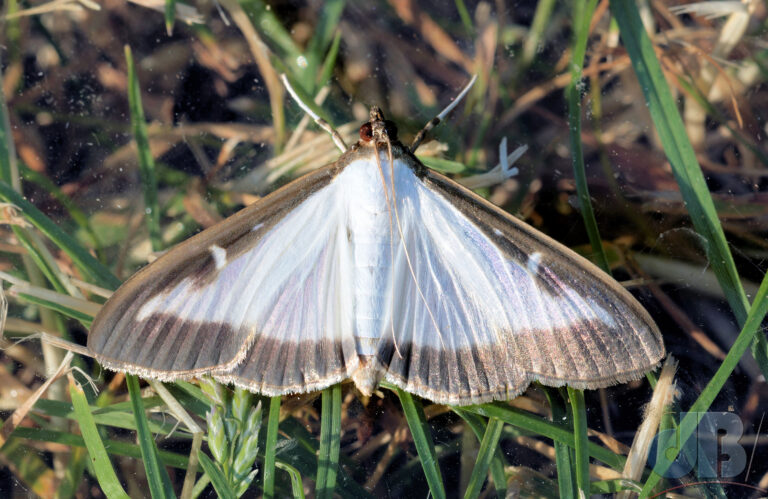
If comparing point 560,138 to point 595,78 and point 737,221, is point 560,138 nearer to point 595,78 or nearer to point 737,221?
point 595,78

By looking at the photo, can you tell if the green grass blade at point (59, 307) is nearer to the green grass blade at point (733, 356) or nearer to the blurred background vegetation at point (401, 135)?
the blurred background vegetation at point (401, 135)

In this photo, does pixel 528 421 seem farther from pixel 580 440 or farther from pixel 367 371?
pixel 367 371

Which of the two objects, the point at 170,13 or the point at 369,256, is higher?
the point at 170,13

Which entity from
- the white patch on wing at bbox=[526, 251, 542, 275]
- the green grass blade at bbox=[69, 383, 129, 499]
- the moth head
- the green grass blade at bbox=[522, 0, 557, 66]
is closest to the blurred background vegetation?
the green grass blade at bbox=[522, 0, 557, 66]

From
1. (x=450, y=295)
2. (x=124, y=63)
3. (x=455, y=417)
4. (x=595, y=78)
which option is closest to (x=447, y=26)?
(x=595, y=78)

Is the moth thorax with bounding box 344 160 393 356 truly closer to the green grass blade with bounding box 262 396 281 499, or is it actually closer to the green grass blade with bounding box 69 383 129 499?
the green grass blade with bounding box 262 396 281 499

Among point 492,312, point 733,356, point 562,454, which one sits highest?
point 492,312

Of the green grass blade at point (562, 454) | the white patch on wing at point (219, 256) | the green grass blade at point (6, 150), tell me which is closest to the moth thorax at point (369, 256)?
the white patch on wing at point (219, 256)

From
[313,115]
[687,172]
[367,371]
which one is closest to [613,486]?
[367,371]
